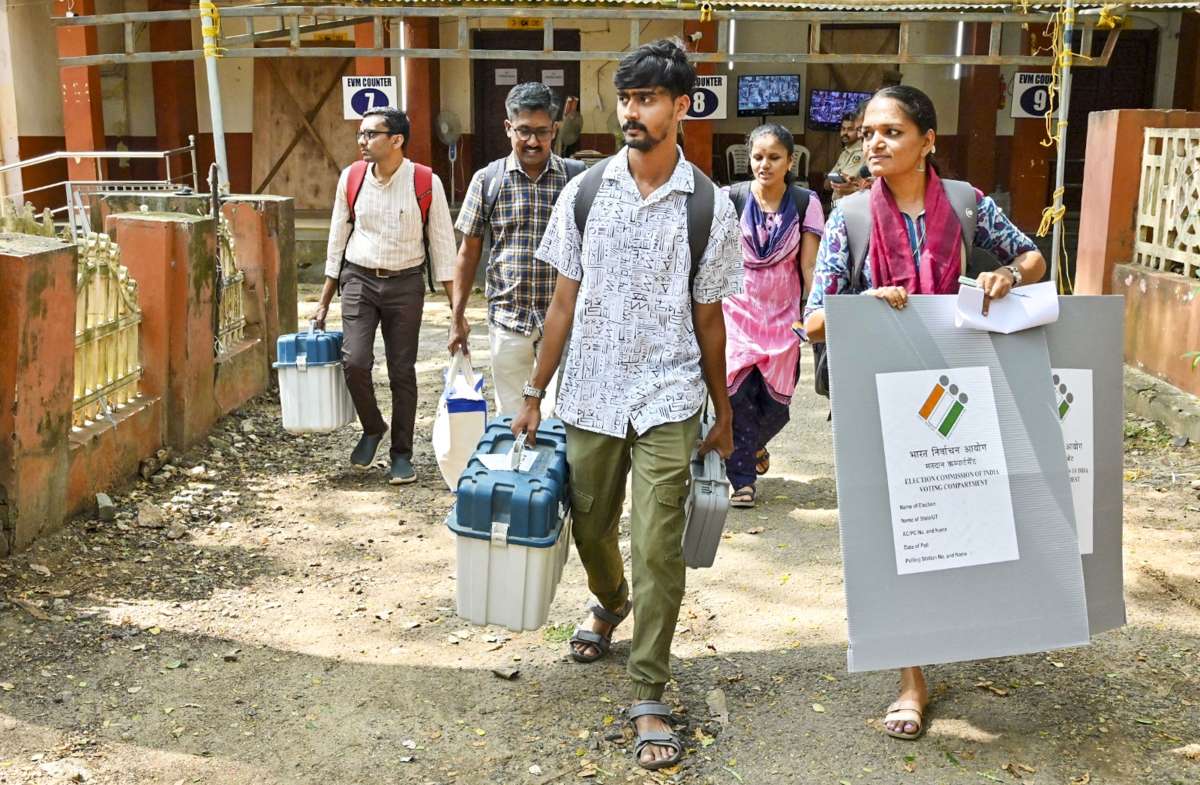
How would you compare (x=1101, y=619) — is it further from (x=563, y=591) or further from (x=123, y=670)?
(x=123, y=670)

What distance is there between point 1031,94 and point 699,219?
1018cm

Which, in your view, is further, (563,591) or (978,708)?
(563,591)

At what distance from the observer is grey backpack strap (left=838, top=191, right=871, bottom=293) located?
3504 millimetres

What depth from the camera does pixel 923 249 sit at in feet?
11.3

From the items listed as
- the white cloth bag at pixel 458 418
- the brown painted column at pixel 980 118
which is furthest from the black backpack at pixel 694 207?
the brown painted column at pixel 980 118

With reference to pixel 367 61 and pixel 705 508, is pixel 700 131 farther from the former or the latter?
pixel 705 508

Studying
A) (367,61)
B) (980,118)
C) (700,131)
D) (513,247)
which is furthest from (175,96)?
(513,247)

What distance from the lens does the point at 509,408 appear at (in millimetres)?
5164

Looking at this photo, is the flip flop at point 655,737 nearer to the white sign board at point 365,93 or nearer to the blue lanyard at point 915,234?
the blue lanyard at point 915,234

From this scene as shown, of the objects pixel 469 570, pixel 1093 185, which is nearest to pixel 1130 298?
pixel 1093 185

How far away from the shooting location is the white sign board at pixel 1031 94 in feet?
40.2

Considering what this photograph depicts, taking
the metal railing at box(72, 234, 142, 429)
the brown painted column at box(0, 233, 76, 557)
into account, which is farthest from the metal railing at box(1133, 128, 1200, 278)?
the brown painted column at box(0, 233, 76, 557)

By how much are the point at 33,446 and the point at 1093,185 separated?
22.1ft

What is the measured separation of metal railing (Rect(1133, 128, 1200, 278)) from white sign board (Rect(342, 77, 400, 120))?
7053mm
